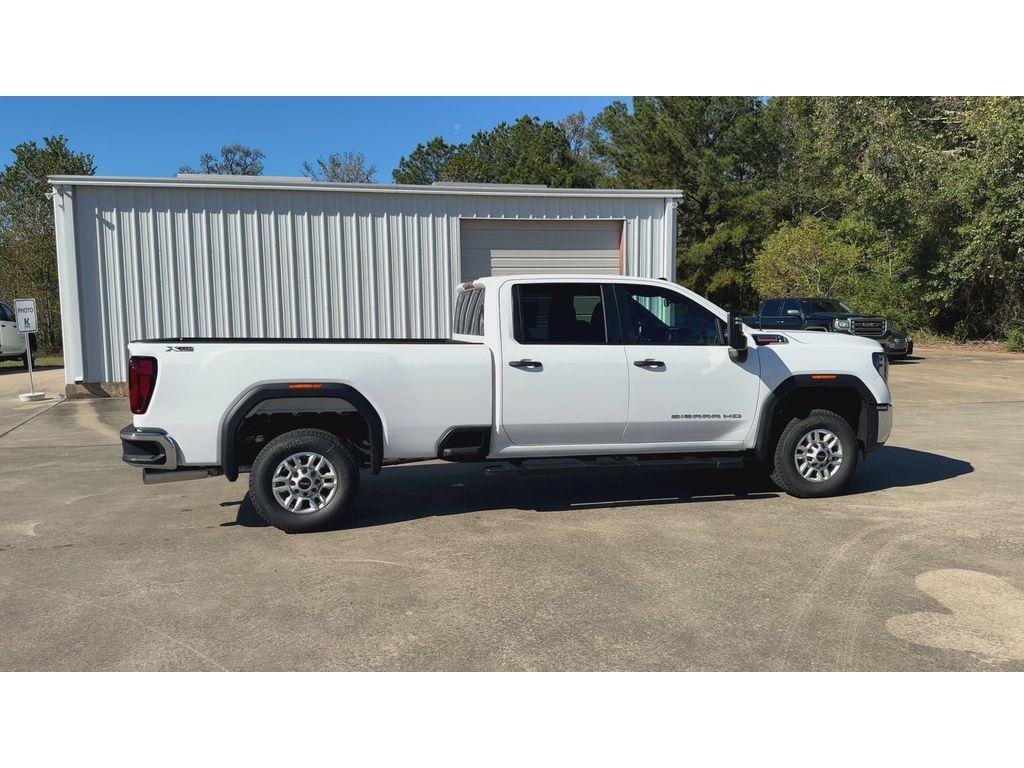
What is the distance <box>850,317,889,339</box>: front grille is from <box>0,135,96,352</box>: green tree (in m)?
29.5

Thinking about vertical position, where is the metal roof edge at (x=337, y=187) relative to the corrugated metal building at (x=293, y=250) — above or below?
above

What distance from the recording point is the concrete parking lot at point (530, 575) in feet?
12.7

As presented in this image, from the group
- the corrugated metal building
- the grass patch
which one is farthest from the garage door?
the grass patch

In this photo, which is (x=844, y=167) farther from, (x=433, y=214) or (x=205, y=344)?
(x=205, y=344)

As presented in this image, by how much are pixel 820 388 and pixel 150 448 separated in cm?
541

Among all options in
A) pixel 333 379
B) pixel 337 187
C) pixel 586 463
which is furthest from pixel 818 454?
pixel 337 187

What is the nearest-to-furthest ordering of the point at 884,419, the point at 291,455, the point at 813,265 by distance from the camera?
the point at 291,455
the point at 884,419
the point at 813,265

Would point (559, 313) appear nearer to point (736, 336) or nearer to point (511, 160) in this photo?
point (736, 336)

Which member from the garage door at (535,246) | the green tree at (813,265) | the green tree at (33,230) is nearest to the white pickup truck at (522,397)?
the garage door at (535,246)

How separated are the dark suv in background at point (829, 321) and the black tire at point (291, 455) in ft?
51.8

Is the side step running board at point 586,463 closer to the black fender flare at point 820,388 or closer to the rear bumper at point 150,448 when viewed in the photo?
the black fender flare at point 820,388

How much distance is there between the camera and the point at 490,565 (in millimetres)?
5176

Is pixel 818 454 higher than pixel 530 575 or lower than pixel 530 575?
higher

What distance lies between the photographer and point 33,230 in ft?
107
